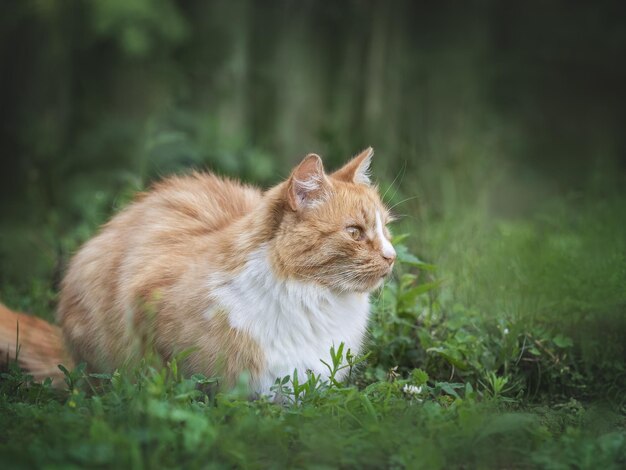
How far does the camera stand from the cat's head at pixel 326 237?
3393 mm

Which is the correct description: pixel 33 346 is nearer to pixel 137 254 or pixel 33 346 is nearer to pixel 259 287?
pixel 137 254

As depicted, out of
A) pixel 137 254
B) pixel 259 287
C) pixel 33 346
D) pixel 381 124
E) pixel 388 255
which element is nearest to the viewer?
pixel 259 287

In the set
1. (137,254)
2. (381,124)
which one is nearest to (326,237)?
(137,254)

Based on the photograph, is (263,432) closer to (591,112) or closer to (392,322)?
(392,322)

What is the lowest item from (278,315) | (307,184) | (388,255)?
(278,315)

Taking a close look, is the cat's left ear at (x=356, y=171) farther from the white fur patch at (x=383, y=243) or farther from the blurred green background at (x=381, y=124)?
the blurred green background at (x=381, y=124)

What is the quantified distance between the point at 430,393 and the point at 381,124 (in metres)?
5.39

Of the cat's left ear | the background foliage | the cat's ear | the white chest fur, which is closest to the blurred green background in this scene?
the background foliage

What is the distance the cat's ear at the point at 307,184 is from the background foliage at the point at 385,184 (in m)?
0.72

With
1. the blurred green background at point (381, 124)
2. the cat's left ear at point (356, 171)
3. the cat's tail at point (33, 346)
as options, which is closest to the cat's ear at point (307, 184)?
the cat's left ear at point (356, 171)

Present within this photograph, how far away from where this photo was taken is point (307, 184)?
3.45 metres

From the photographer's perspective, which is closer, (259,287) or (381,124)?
(259,287)

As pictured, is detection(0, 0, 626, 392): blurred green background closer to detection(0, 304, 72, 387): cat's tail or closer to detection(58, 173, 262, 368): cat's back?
detection(0, 304, 72, 387): cat's tail

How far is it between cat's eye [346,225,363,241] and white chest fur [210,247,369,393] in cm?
26
